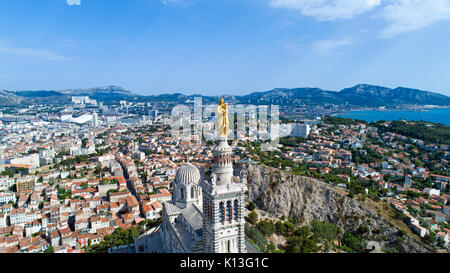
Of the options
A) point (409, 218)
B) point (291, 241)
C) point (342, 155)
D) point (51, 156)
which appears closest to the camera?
point (291, 241)

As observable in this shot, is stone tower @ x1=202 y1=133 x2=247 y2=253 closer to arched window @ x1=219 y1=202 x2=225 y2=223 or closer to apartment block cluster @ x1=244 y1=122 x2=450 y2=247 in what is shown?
arched window @ x1=219 y1=202 x2=225 y2=223

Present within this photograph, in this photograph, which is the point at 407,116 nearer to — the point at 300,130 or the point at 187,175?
the point at 300,130

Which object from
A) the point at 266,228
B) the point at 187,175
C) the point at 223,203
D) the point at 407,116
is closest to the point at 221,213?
the point at 223,203

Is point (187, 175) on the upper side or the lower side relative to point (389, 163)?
upper

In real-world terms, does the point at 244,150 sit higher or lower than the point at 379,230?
higher

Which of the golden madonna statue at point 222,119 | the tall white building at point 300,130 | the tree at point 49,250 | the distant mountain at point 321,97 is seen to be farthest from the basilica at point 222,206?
the distant mountain at point 321,97

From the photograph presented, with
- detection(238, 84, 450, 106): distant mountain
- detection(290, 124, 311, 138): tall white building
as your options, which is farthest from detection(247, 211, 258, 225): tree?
detection(238, 84, 450, 106): distant mountain
